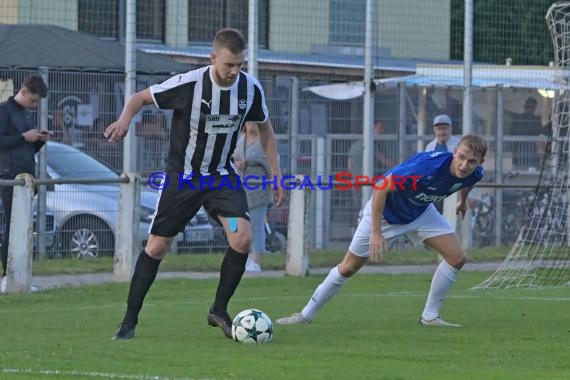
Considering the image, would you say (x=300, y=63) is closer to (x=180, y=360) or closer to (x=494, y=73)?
(x=494, y=73)

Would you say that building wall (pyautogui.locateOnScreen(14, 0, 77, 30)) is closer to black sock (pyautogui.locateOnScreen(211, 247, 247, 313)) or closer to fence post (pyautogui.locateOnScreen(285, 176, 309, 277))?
fence post (pyautogui.locateOnScreen(285, 176, 309, 277))

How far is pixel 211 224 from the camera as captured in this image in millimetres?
18547

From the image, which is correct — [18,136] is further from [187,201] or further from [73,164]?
[187,201]

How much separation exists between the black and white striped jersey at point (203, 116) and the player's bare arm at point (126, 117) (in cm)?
8

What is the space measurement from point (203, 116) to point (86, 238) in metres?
8.17

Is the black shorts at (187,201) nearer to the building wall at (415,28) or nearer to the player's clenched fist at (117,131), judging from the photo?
the player's clenched fist at (117,131)

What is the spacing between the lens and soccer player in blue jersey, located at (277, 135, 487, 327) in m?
10.2

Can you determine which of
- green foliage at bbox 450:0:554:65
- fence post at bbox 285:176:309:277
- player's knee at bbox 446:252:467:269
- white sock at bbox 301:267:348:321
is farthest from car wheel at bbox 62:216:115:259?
player's knee at bbox 446:252:467:269

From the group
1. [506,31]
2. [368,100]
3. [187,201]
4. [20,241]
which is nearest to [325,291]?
[187,201]

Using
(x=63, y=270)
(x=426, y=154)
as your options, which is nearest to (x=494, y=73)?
(x=63, y=270)

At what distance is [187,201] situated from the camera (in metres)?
9.69

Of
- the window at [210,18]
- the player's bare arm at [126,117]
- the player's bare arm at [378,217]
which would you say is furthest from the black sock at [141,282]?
the window at [210,18]

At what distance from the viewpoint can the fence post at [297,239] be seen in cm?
1631

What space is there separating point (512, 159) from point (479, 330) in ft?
37.1
